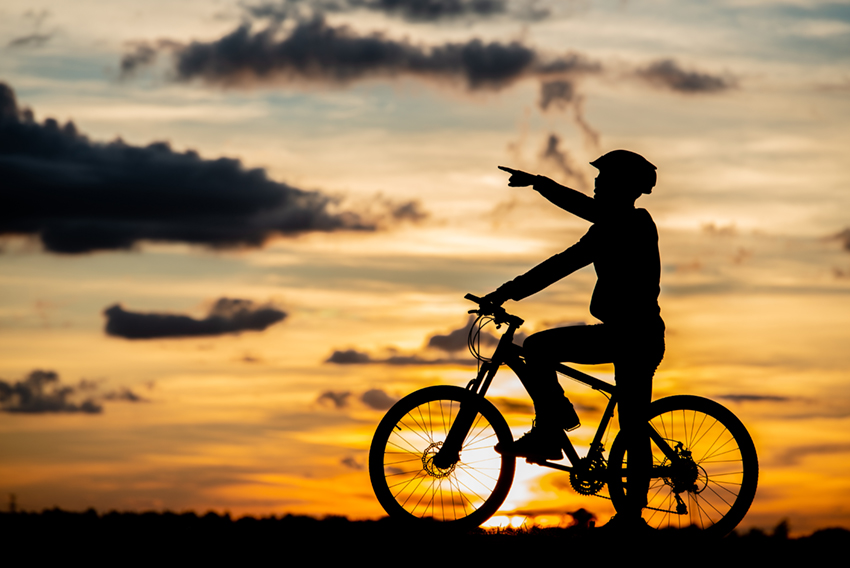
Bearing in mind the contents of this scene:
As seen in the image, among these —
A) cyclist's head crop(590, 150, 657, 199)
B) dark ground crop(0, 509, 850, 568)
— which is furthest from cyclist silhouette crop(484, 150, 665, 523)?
dark ground crop(0, 509, 850, 568)

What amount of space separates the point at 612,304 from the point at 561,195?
3.38 ft

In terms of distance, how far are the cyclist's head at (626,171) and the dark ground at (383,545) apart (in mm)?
3013

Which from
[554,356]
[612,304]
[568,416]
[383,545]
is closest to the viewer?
[612,304]

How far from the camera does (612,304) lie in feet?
24.2

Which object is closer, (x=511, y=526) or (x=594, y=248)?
(x=594, y=248)

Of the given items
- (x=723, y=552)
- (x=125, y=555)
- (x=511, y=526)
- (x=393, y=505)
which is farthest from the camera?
(x=511, y=526)

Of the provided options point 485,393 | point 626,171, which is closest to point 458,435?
point 485,393

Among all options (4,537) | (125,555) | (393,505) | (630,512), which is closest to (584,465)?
(630,512)

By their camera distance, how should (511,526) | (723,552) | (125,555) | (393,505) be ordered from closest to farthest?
(125,555), (723,552), (393,505), (511,526)

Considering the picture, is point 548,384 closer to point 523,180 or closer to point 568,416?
point 568,416

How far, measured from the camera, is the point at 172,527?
28.3 ft

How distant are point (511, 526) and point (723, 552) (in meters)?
2.16

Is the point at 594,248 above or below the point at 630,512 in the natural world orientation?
above

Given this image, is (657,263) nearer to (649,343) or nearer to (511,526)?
(649,343)
